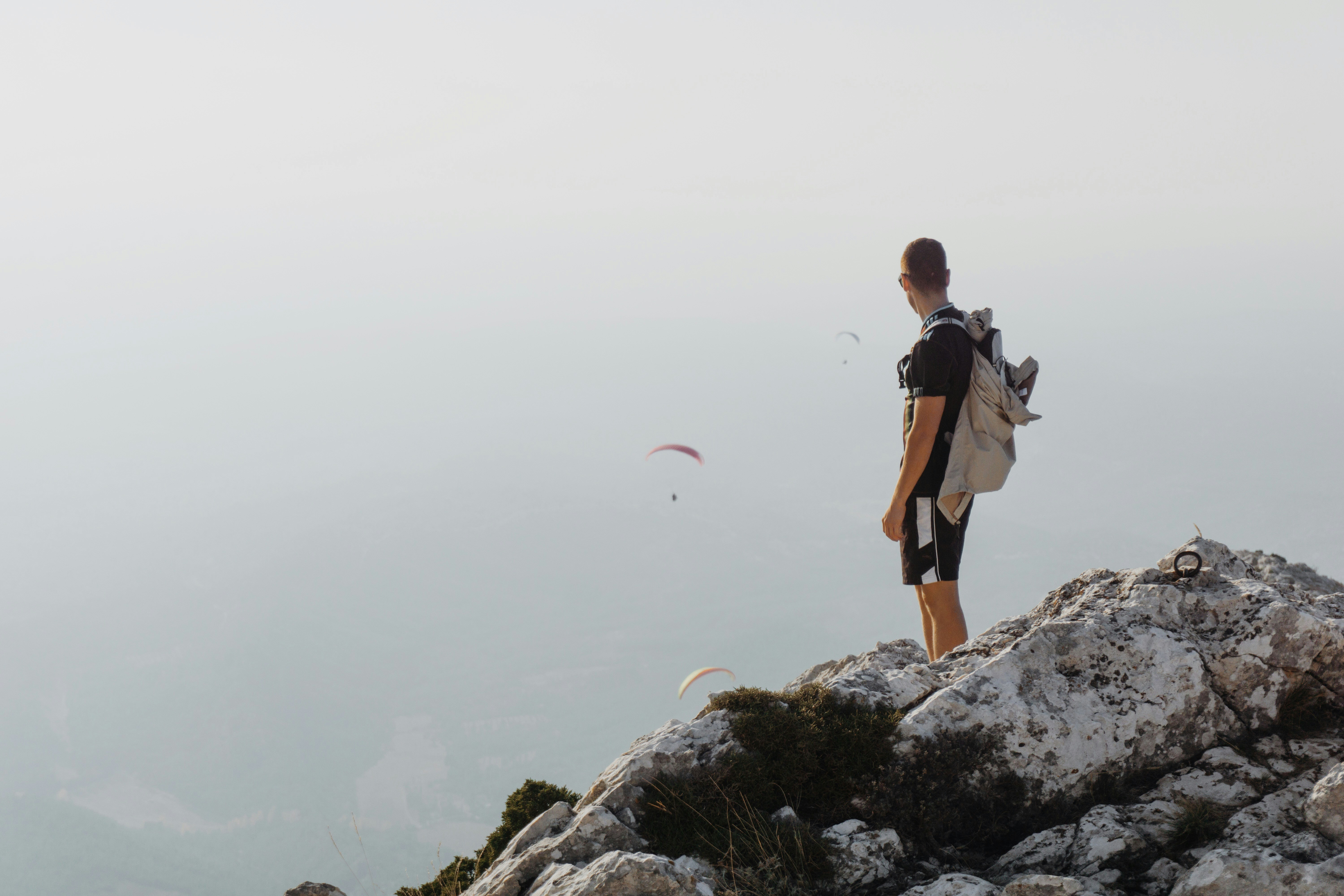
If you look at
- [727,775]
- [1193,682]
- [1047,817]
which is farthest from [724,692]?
[1193,682]

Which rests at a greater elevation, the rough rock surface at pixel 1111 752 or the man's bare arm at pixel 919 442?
the man's bare arm at pixel 919 442

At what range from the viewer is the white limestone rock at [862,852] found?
4.23m

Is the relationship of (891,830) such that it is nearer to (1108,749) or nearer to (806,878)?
(806,878)

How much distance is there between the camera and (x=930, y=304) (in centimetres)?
630

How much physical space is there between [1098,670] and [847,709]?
1.64 m

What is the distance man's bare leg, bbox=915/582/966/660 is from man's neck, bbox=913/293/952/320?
7.08 feet

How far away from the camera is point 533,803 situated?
12.3 meters

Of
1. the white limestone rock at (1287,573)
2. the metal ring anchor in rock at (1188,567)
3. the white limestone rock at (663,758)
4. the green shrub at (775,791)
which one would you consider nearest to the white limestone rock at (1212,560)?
the metal ring anchor in rock at (1188,567)

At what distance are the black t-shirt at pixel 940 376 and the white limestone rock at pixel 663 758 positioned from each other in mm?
2482

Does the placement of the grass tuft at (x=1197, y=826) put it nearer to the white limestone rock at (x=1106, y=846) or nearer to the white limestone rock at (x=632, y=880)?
the white limestone rock at (x=1106, y=846)

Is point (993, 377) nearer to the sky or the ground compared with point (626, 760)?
nearer to the sky

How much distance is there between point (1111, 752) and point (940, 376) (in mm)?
2686

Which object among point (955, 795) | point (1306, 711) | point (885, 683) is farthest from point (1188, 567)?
point (955, 795)

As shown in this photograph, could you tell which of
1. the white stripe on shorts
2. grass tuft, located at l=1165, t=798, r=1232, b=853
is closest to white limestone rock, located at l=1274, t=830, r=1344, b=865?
grass tuft, located at l=1165, t=798, r=1232, b=853
